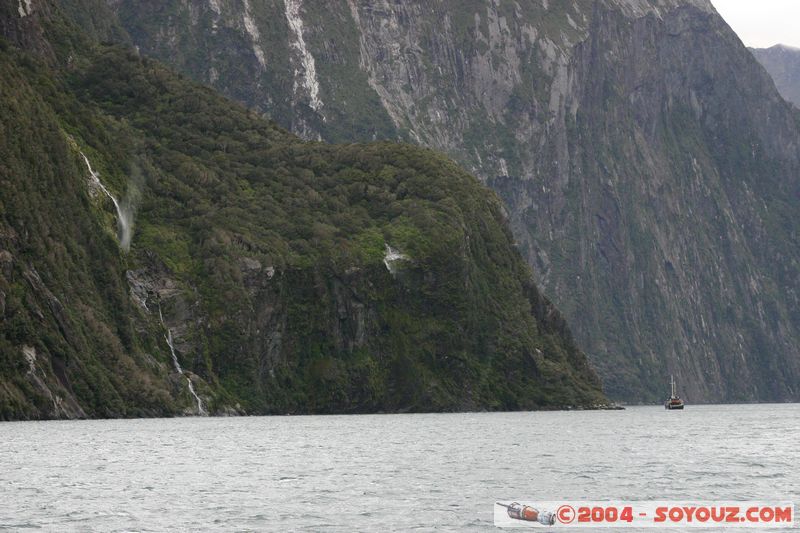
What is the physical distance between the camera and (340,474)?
105125 mm

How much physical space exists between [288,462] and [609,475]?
1050 inches

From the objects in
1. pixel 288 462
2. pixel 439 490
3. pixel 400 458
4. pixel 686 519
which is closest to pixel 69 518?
pixel 439 490

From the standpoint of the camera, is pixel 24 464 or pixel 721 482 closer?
pixel 721 482

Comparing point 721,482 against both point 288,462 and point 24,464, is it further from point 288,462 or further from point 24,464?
point 24,464

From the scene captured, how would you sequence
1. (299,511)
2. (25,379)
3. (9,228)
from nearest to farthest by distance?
(299,511), (25,379), (9,228)

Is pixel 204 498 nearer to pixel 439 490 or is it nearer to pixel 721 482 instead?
pixel 439 490

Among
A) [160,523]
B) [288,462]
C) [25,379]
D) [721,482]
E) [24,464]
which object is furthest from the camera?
[25,379]

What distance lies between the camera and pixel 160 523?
7531cm

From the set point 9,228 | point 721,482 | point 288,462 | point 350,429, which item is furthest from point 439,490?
point 9,228

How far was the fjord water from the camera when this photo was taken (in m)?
78.4

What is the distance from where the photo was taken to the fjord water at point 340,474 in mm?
78375

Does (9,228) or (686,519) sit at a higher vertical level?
(9,228)

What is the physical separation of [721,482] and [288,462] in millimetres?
35073

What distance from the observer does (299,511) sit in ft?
265
